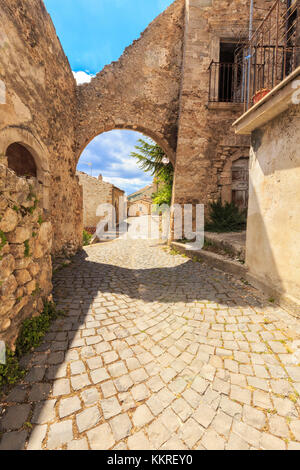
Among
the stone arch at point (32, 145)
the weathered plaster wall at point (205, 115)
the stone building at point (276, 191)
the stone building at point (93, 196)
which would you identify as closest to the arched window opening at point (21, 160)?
the stone arch at point (32, 145)

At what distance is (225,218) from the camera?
6395 mm

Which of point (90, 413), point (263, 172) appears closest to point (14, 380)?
point (90, 413)

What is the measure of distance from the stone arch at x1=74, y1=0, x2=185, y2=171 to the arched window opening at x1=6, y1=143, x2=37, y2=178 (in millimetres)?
2140

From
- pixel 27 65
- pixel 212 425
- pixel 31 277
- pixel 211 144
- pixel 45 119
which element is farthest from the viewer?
pixel 211 144

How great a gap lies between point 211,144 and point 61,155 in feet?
15.9

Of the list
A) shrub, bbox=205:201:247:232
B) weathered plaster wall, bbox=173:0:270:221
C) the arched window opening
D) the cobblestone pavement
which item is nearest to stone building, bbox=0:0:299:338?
weathered plaster wall, bbox=173:0:270:221

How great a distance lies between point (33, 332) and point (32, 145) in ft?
9.57

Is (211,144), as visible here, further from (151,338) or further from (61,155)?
(151,338)

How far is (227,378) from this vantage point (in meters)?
1.63

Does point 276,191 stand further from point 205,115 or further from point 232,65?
point 232,65

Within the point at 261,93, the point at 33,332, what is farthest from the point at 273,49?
the point at 33,332

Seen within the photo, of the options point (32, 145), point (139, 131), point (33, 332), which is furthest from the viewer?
point (139, 131)

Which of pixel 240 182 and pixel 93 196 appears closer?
pixel 240 182

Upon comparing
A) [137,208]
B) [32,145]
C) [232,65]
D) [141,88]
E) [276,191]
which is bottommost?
[276,191]
